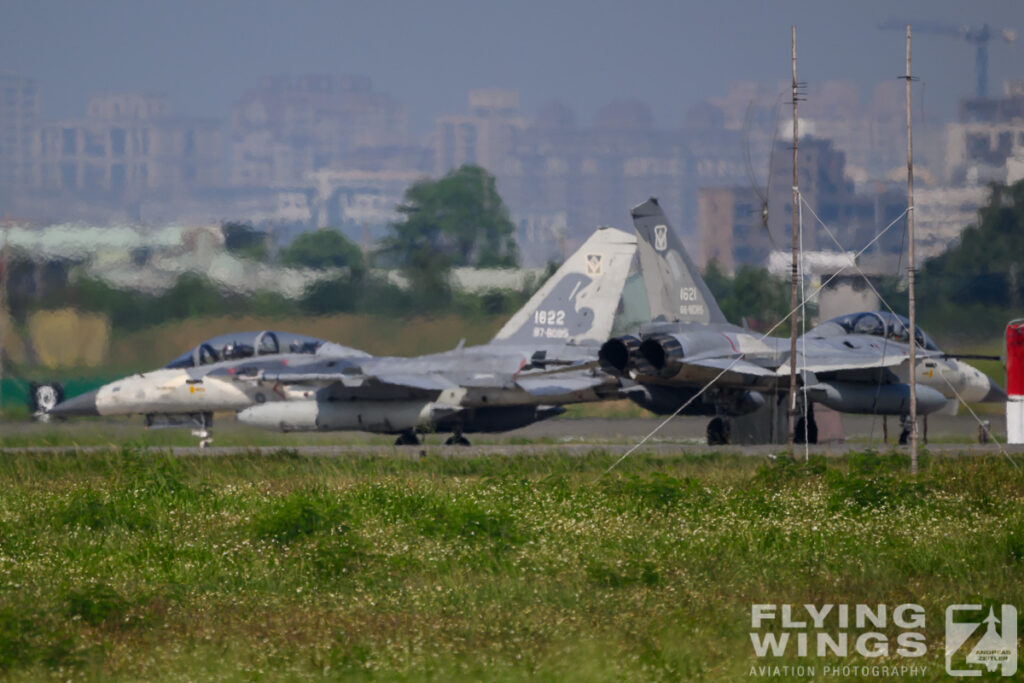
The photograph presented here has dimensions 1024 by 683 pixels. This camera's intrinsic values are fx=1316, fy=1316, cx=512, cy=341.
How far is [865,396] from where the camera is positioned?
78.3ft

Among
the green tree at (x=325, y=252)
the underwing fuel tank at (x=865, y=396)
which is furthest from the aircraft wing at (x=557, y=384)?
the green tree at (x=325, y=252)

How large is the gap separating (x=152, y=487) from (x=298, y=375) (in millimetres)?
8770

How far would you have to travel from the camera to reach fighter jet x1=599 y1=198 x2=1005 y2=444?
74.7 ft

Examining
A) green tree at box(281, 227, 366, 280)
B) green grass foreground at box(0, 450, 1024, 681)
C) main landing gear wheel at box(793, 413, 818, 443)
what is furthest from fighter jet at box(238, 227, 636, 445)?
green grass foreground at box(0, 450, 1024, 681)

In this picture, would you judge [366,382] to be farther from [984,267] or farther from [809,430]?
[984,267]

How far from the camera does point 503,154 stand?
201 feet

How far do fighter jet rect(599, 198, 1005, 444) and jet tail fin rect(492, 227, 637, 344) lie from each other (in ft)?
6.17

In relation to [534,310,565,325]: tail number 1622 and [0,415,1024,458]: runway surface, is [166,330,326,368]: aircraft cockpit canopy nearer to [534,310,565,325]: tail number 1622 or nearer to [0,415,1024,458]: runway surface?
[0,415,1024,458]: runway surface

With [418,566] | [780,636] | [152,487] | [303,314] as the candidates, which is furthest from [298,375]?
[780,636]

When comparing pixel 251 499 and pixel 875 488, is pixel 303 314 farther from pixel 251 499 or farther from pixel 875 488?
pixel 875 488

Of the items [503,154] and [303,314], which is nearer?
[303,314]

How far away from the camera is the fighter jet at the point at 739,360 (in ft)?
74.7

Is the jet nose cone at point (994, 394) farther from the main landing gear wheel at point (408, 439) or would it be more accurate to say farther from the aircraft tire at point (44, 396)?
the aircraft tire at point (44, 396)

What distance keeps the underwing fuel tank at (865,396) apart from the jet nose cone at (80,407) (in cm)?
1374
